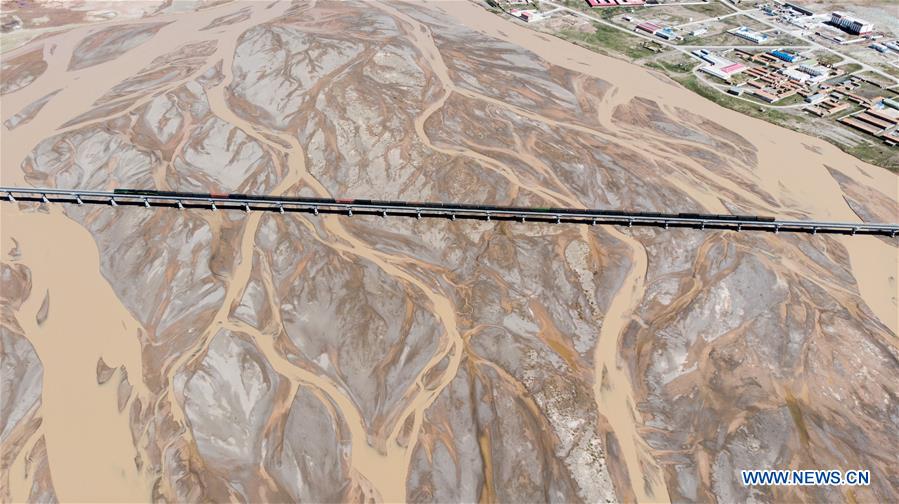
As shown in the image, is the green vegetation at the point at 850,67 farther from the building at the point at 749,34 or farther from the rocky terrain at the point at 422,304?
the rocky terrain at the point at 422,304

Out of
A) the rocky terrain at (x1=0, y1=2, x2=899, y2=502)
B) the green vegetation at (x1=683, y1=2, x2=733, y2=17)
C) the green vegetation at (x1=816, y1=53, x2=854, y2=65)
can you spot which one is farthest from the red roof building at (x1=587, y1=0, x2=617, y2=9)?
the rocky terrain at (x1=0, y1=2, x2=899, y2=502)

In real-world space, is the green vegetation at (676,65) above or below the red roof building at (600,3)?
below

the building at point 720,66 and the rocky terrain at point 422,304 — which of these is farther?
the building at point 720,66

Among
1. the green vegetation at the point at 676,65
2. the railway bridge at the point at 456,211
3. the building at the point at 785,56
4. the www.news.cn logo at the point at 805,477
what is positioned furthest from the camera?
the building at the point at 785,56

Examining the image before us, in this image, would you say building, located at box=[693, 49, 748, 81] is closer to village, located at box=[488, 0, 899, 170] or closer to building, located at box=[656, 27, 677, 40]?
village, located at box=[488, 0, 899, 170]

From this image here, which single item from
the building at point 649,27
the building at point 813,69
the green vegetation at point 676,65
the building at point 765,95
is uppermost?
the building at point 649,27

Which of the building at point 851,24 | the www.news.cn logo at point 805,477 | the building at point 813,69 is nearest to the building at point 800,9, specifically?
the building at point 851,24

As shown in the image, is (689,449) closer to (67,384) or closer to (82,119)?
(67,384)
